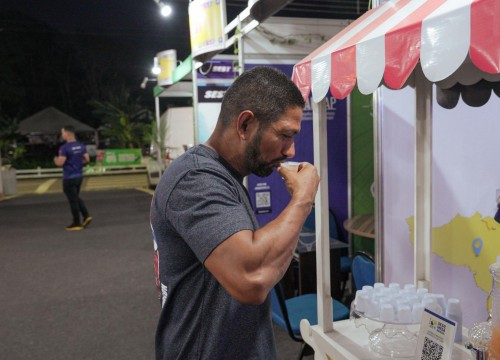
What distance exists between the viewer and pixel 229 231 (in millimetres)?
940

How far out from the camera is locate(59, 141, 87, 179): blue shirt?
22.6 ft

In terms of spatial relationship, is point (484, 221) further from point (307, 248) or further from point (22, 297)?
point (22, 297)

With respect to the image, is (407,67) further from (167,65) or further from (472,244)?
(167,65)

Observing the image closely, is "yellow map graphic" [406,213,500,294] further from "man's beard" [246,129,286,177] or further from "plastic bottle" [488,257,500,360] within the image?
"man's beard" [246,129,286,177]

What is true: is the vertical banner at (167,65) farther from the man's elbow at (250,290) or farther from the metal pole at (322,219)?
the man's elbow at (250,290)

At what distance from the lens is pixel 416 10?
1.43 m

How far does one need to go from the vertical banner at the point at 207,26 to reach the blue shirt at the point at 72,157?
126 inches

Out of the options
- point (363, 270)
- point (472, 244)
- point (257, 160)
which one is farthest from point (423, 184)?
point (257, 160)

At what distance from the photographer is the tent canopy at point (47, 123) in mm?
19578

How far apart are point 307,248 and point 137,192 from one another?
9548mm

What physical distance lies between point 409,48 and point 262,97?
1.76 ft

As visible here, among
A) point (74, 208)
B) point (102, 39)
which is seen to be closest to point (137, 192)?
point (74, 208)

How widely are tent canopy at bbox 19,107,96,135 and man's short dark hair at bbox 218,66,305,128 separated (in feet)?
66.4

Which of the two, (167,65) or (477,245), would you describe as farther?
(167,65)
